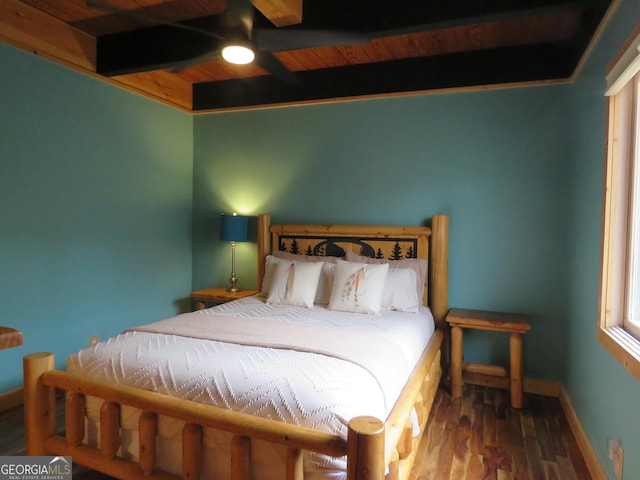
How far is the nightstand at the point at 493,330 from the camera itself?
2689mm

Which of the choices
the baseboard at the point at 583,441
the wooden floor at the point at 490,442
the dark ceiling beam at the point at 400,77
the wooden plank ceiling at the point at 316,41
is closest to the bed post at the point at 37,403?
the wooden floor at the point at 490,442

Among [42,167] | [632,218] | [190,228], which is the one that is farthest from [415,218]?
[42,167]

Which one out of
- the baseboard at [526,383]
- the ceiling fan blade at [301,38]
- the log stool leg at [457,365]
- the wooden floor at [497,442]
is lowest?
the wooden floor at [497,442]

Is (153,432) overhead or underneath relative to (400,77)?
underneath

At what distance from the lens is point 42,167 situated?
271 centimetres

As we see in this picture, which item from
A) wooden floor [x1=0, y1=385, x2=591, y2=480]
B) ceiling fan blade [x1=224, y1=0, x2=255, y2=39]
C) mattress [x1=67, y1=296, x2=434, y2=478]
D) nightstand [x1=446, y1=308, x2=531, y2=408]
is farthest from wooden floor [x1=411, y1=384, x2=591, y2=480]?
ceiling fan blade [x1=224, y1=0, x2=255, y2=39]

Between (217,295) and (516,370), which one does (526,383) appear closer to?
(516,370)

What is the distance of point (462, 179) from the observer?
3.10 meters

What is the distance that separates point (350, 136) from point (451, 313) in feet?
5.56

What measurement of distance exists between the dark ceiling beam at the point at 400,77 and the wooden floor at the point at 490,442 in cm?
234

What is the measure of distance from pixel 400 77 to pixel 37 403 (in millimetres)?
3142

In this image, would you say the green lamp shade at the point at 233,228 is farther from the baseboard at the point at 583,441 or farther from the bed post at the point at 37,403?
the baseboard at the point at 583,441

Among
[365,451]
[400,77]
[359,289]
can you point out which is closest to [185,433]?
[365,451]

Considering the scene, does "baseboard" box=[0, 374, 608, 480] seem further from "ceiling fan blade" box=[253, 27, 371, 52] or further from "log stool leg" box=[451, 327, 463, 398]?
"ceiling fan blade" box=[253, 27, 371, 52]
